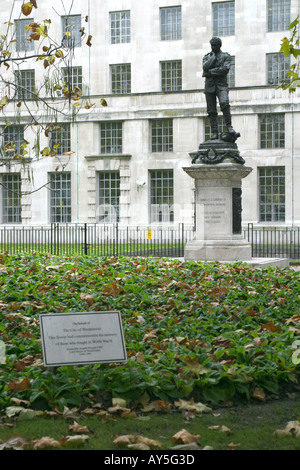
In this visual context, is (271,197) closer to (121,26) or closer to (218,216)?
(121,26)

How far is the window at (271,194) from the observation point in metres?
38.3

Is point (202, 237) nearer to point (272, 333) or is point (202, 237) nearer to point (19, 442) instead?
point (272, 333)

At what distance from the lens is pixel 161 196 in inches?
1581

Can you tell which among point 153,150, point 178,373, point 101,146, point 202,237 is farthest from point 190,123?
point 178,373

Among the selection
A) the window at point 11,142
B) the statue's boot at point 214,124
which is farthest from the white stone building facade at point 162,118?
the statue's boot at point 214,124

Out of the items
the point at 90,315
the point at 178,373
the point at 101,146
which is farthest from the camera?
the point at 101,146

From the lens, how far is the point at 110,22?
4188 centimetres

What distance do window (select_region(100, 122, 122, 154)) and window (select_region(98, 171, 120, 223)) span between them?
1349mm

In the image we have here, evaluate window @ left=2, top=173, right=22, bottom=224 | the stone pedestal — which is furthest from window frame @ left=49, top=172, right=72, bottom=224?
the stone pedestal

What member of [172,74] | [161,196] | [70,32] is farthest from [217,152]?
[172,74]

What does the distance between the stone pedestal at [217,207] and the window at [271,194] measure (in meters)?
20.1

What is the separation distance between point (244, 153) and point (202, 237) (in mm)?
20557
